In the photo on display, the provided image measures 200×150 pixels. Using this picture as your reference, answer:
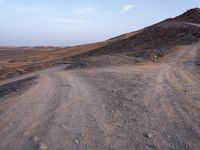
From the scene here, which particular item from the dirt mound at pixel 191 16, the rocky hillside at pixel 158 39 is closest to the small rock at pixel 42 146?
the rocky hillside at pixel 158 39

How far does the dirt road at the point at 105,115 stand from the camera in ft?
19.5

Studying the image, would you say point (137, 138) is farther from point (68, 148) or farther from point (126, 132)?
point (68, 148)

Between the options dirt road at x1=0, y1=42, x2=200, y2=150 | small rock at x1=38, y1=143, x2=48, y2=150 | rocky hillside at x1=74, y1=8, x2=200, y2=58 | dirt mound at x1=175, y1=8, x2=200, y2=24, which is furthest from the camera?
dirt mound at x1=175, y1=8, x2=200, y2=24

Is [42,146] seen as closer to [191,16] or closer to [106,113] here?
[106,113]

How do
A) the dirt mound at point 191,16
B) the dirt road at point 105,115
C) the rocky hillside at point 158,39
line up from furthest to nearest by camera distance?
1. the dirt mound at point 191,16
2. the rocky hillside at point 158,39
3. the dirt road at point 105,115

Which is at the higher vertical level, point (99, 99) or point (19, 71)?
point (99, 99)

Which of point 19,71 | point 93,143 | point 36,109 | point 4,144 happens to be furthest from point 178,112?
point 19,71

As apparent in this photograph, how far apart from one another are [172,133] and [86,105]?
2.52 m

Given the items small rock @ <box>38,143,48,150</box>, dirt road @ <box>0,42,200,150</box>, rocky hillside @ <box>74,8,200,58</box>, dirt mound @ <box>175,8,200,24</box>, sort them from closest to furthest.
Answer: small rock @ <box>38,143,48,150</box>
dirt road @ <box>0,42,200,150</box>
rocky hillside @ <box>74,8,200,58</box>
dirt mound @ <box>175,8,200,24</box>

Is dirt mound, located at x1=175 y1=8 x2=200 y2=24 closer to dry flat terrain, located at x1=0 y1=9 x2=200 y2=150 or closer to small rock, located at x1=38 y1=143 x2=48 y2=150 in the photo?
dry flat terrain, located at x1=0 y1=9 x2=200 y2=150

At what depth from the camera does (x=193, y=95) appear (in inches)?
358

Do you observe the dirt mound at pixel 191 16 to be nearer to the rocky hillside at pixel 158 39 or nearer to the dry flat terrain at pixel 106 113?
the rocky hillside at pixel 158 39

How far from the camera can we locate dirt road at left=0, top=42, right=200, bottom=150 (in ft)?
19.5

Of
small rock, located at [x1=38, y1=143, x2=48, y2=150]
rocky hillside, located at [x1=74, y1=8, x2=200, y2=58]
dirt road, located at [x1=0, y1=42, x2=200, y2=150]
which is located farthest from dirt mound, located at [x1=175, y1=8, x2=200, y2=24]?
small rock, located at [x1=38, y1=143, x2=48, y2=150]
